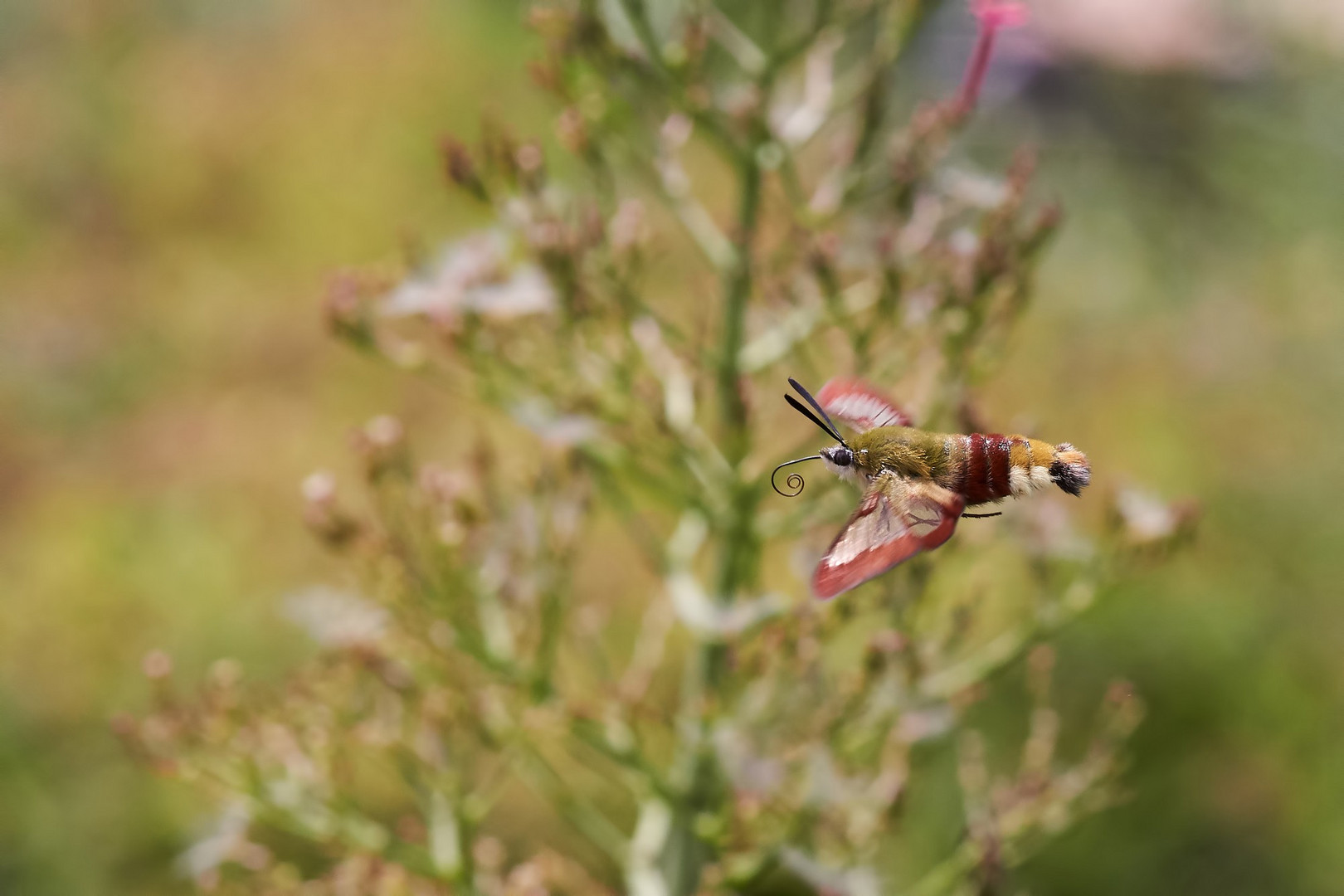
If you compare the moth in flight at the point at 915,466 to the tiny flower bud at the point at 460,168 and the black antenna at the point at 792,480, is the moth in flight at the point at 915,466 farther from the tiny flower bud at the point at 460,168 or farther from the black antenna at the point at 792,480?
the tiny flower bud at the point at 460,168

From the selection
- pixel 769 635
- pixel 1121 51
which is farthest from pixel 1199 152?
pixel 769 635

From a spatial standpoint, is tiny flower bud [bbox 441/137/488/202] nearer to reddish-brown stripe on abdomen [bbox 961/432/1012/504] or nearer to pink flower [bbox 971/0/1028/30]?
pink flower [bbox 971/0/1028/30]

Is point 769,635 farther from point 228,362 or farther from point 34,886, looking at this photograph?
point 228,362

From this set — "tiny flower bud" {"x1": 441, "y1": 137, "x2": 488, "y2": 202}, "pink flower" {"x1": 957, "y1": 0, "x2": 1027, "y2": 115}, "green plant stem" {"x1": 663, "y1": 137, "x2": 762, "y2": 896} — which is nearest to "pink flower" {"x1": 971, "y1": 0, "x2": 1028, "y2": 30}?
"pink flower" {"x1": 957, "y1": 0, "x2": 1027, "y2": 115}

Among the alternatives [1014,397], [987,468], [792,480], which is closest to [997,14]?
[792,480]

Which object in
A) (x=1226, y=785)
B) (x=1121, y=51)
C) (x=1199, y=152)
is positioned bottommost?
(x=1226, y=785)

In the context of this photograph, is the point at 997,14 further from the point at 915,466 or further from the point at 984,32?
the point at 915,466
